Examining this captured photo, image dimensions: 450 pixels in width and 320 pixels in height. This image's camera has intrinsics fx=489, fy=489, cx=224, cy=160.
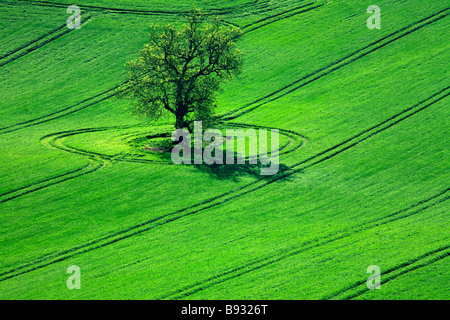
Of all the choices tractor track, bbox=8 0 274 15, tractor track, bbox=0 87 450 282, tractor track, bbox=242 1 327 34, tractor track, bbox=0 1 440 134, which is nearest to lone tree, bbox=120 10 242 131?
tractor track, bbox=0 1 440 134

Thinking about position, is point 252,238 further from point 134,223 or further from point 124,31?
point 124,31

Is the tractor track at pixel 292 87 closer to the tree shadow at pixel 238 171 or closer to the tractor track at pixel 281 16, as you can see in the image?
the tree shadow at pixel 238 171

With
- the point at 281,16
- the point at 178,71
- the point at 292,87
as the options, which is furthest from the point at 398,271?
the point at 281,16

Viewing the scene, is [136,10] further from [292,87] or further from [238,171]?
[238,171]

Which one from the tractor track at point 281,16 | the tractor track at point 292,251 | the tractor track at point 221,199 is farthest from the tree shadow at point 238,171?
the tractor track at point 281,16

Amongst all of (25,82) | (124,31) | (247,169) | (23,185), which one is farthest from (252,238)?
(124,31)

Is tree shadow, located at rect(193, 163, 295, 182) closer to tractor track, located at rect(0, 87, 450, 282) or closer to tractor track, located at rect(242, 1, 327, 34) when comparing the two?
tractor track, located at rect(0, 87, 450, 282)
